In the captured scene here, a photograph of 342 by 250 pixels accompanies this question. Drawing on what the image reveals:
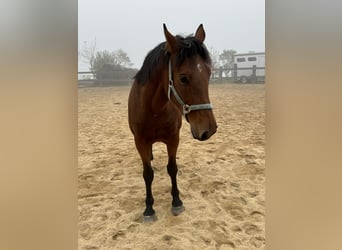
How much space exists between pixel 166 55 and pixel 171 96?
20cm

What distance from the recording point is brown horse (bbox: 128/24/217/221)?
0.95 m

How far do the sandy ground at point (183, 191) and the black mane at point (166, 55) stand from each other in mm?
303

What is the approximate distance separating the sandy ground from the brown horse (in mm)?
140

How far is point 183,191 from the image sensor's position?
1631mm

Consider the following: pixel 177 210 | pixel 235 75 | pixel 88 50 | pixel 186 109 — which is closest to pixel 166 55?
pixel 186 109

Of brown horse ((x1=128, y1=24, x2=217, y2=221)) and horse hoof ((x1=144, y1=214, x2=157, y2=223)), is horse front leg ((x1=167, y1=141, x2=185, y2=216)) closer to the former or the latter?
brown horse ((x1=128, y1=24, x2=217, y2=221))

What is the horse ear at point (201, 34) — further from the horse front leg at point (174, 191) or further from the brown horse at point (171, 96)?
the horse front leg at point (174, 191)

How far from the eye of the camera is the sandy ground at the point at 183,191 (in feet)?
3.70

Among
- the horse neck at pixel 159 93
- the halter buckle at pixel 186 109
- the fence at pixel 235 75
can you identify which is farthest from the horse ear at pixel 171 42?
the fence at pixel 235 75

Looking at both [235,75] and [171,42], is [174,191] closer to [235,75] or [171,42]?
[171,42]
